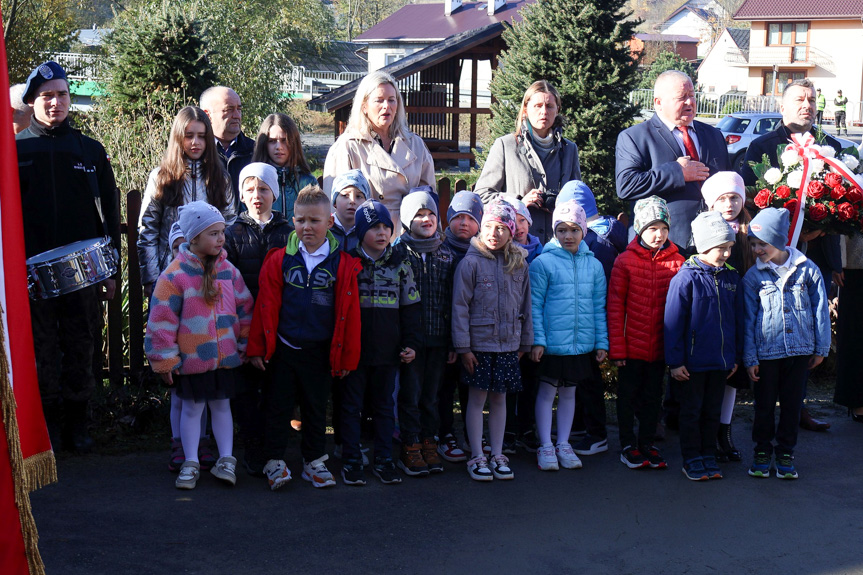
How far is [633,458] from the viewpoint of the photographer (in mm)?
5391

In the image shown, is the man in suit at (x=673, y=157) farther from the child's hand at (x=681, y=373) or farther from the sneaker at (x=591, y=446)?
the sneaker at (x=591, y=446)

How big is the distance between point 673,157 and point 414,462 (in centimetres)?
263

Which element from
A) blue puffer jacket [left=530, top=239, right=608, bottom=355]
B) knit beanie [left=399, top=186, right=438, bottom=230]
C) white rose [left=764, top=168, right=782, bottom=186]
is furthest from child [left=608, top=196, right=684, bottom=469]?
knit beanie [left=399, top=186, right=438, bottom=230]

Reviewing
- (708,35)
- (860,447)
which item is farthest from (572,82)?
(708,35)

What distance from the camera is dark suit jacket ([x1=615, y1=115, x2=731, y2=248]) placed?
5809 mm

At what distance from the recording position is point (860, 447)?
5.91 metres

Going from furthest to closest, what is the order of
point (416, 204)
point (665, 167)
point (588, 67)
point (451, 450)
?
point (588, 67) < point (665, 167) < point (451, 450) < point (416, 204)

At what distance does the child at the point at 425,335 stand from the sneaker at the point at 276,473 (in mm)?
714

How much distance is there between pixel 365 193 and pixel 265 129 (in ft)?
2.65

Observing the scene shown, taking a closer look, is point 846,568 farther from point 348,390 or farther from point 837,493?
point 348,390

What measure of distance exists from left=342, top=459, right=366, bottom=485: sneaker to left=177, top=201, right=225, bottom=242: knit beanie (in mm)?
1507

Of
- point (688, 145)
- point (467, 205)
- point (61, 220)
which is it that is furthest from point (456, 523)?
point (688, 145)

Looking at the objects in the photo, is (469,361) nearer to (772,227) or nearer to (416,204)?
(416,204)

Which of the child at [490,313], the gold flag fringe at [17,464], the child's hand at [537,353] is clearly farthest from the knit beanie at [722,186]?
the gold flag fringe at [17,464]
